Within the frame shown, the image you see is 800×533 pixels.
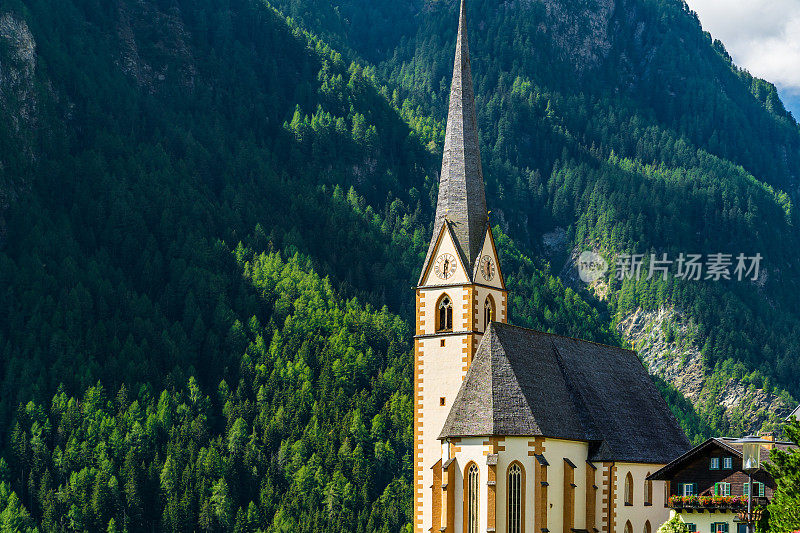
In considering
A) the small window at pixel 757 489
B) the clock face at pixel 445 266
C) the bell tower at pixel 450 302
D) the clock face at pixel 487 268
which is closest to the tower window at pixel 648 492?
the bell tower at pixel 450 302

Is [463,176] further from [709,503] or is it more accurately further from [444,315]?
[709,503]

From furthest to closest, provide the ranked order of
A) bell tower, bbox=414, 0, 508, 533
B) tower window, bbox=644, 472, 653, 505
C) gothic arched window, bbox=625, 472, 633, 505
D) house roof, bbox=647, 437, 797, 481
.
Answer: tower window, bbox=644, 472, 653, 505 < gothic arched window, bbox=625, 472, 633, 505 < bell tower, bbox=414, 0, 508, 533 < house roof, bbox=647, 437, 797, 481

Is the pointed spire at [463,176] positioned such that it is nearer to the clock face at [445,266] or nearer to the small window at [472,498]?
the clock face at [445,266]

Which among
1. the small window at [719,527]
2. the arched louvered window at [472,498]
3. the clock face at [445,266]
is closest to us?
the arched louvered window at [472,498]

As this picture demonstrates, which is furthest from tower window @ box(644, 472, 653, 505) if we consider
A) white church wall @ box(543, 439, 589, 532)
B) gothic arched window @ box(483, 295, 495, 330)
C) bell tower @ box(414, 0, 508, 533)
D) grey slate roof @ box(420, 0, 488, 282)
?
grey slate roof @ box(420, 0, 488, 282)

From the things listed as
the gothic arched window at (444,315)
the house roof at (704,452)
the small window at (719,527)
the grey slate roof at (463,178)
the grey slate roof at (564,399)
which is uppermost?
the grey slate roof at (463,178)

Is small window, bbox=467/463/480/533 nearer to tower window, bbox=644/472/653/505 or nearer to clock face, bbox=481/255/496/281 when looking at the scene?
clock face, bbox=481/255/496/281

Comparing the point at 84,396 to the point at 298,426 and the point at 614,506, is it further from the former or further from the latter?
the point at 614,506
